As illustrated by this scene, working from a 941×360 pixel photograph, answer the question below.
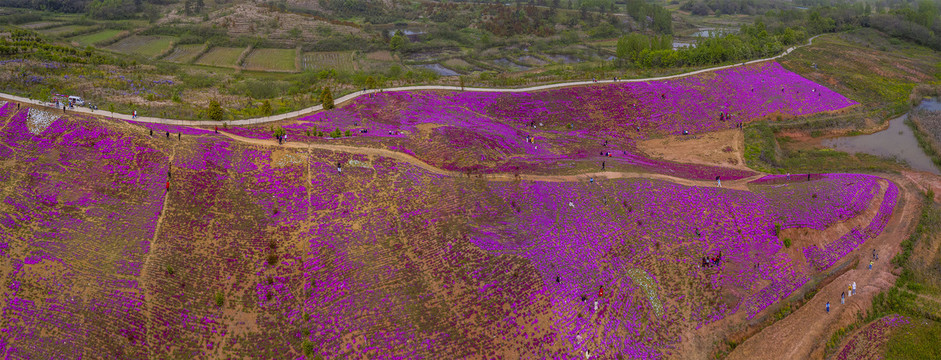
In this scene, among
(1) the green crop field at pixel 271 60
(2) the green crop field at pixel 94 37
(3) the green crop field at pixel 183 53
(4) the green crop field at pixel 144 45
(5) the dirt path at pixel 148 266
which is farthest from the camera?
(2) the green crop field at pixel 94 37

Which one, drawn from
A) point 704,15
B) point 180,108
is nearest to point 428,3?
point 704,15

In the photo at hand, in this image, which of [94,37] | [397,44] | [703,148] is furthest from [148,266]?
[94,37]

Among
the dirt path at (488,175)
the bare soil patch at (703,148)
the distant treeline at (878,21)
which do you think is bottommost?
the bare soil patch at (703,148)

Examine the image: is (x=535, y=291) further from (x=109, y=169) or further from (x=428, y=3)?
(x=428, y=3)

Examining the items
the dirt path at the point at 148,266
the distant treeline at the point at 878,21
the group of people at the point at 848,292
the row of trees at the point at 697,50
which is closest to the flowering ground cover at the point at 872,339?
the group of people at the point at 848,292

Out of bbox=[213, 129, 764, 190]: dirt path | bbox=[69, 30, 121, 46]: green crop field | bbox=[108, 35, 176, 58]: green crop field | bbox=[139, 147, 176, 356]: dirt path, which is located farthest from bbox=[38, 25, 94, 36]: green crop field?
bbox=[139, 147, 176, 356]: dirt path

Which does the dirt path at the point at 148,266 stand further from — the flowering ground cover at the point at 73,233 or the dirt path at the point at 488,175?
the dirt path at the point at 488,175

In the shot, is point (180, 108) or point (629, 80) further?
point (629, 80)
